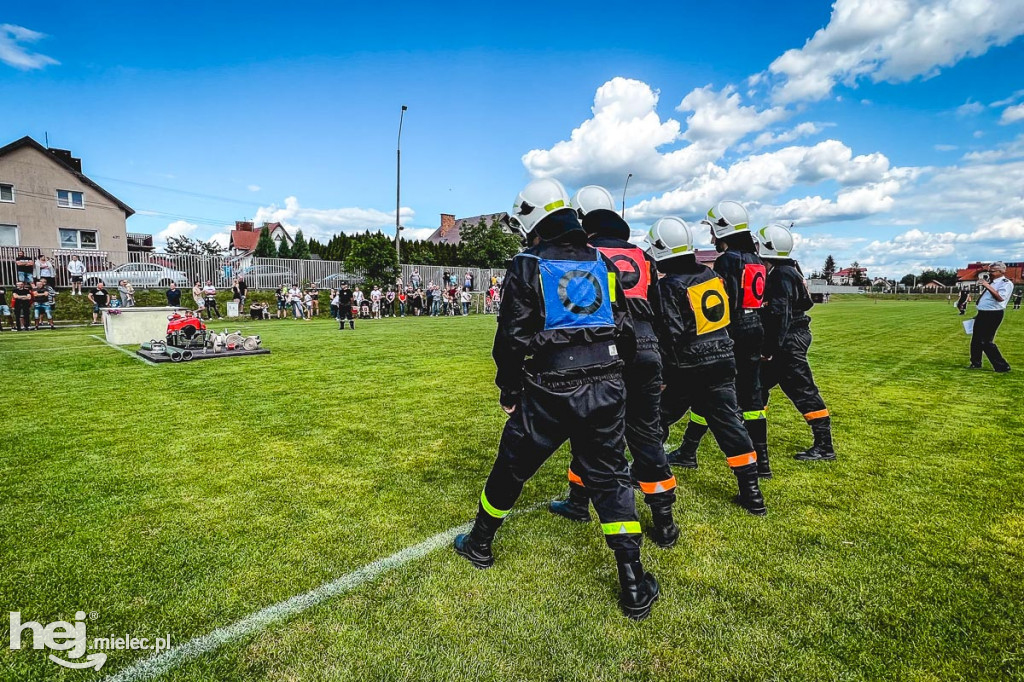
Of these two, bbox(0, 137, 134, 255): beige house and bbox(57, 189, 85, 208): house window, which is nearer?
bbox(0, 137, 134, 255): beige house

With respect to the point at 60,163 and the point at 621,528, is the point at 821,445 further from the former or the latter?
the point at 60,163

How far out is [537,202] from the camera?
2.96 meters

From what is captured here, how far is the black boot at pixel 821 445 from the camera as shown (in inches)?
196

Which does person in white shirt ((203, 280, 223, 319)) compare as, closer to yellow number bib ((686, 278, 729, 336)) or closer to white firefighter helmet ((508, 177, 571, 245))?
white firefighter helmet ((508, 177, 571, 245))

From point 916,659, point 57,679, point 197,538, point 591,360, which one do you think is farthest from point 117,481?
point 916,659

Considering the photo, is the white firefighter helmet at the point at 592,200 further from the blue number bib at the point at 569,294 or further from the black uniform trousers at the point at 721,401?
the black uniform trousers at the point at 721,401

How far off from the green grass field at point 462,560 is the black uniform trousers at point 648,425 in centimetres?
41

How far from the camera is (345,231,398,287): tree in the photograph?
31188 mm

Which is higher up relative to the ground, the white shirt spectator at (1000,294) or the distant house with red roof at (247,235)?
the distant house with red roof at (247,235)

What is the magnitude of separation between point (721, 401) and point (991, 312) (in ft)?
32.9

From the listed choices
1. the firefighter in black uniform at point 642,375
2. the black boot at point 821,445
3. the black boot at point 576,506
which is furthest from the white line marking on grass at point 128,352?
the black boot at point 821,445

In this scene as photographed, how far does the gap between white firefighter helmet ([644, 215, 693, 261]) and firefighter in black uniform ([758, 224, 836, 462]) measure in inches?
61.9

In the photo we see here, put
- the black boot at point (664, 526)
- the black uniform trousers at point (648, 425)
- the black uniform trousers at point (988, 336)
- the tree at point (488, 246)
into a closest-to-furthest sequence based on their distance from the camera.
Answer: the black uniform trousers at point (648, 425), the black boot at point (664, 526), the black uniform trousers at point (988, 336), the tree at point (488, 246)

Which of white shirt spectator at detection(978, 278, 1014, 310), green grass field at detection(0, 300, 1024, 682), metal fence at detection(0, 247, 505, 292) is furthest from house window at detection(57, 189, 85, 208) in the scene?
white shirt spectator at detection(978, 278, 1014, 310)
